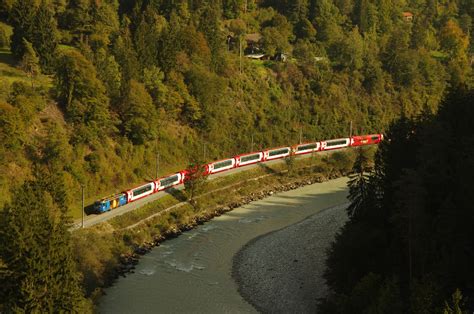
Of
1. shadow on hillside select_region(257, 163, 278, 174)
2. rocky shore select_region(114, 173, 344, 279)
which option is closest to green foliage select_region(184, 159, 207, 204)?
rocky shore select_region(114, 173, 344, 279)

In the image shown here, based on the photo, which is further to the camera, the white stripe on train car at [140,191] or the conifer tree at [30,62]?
the conifer tree at [30,62]

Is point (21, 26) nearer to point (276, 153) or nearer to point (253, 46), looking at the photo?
point (276, 153)

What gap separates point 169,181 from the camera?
52.7 meters

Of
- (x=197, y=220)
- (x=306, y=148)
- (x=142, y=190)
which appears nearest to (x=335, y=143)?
(x=306, y=148)

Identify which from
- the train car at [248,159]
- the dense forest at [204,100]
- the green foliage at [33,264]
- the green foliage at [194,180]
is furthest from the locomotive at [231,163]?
the green foliage at [33,264]

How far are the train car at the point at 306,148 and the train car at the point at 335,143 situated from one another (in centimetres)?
137

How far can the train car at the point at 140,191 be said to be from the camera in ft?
157

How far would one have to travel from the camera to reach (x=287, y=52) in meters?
91.2

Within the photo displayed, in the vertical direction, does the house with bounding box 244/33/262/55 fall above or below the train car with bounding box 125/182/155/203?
above

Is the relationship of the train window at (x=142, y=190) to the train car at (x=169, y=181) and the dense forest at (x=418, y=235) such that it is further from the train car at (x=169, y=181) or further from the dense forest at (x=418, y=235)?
the dense forest at (x=418, y=235)

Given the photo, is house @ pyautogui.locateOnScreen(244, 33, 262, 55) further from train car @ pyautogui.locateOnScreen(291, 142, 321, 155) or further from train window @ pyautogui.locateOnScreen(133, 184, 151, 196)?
train window @ pyautogui.locateOnScreen(133, 184, 151, 196)

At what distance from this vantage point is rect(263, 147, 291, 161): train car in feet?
219

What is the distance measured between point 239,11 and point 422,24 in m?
42.6

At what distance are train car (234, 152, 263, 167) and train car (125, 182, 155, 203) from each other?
1473cm
